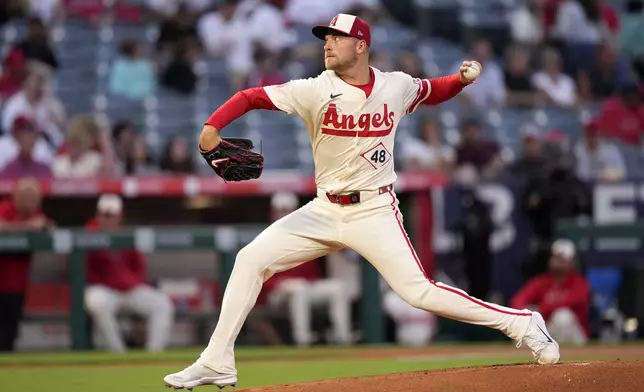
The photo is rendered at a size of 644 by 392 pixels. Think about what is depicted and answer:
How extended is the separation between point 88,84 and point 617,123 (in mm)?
6130

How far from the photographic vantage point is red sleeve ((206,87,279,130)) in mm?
5547

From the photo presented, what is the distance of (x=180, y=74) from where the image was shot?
13078 millimetres

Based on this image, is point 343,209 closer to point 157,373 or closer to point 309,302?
point 157,373

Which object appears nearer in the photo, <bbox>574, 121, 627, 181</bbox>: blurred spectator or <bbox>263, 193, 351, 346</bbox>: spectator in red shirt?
<bbox>263, 193, 351, 346</bbox>: spectator in red shirt

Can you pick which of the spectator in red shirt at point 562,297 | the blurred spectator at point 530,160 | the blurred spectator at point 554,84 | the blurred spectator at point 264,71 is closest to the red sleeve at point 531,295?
the spectator in red shirt at point 562,297

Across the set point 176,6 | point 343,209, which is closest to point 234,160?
point 343,209

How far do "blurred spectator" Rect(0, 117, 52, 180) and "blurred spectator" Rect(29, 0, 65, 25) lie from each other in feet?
9.42

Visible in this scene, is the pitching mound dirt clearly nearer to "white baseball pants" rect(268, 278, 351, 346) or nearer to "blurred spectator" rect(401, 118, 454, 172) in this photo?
"white baseball pants" rect(268, 278, 351, 346)

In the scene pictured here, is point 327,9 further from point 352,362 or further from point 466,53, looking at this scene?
point 352,362

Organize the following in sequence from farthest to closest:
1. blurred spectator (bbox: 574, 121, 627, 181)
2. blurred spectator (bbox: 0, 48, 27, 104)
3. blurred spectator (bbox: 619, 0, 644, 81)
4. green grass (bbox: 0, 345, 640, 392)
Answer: blurred spectator (bbox: 619, 0, 644, 81) → blurred spectator (bbox: 574, 121, 627, 181) → blurred spectator (bbox: 0, 48, 27, 104) → green grass (bbox: 0, 345, 640, 392)

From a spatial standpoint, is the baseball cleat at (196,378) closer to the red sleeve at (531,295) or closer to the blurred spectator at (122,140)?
the red sleeve at (531,295)

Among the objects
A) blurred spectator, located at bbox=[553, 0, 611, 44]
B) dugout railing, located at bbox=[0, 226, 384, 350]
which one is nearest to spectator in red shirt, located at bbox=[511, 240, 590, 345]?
dugout railing, located at bbox=[0, 226, 384, 350]

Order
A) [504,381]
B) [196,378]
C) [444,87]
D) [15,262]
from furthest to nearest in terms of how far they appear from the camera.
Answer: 1. [15,262]
2. [444,87]
3. [196,378]
4. [504,381]

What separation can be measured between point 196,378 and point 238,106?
52.1 inches
